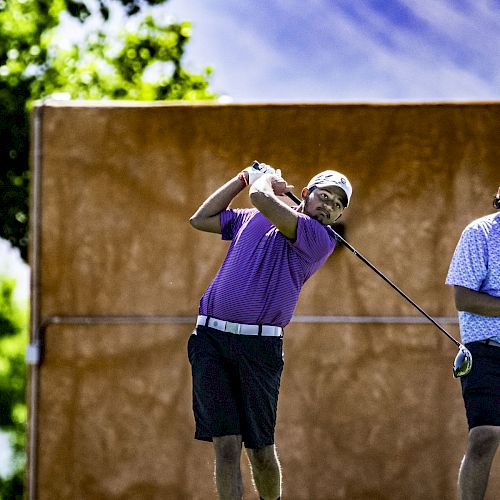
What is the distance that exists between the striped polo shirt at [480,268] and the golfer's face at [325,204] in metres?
0.50

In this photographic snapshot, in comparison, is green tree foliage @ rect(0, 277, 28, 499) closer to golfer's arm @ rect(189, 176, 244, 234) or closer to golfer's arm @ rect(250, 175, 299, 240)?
golfer's arm @ rect(189, 176, 244, 234)

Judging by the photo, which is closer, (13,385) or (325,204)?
(325,204)

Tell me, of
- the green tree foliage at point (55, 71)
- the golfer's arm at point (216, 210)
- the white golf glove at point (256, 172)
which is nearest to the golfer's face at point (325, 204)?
the white golf glove at point (256, 172)

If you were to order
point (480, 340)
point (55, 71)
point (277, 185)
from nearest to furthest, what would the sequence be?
point (480, 340) → point (277, 185) → point (55, 71)

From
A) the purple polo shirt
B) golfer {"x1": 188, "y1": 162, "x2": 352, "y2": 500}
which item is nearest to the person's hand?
golfer {"x1": 188, "y1": 162, "x2": 352, "y2": 500}

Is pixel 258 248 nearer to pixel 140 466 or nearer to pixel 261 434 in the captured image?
pixel 261 434

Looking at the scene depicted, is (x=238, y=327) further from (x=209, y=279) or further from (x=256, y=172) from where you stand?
(x=209, y=279)

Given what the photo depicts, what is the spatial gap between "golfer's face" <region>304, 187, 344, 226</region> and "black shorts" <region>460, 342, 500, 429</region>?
722mm

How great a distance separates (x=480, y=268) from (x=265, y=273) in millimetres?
802

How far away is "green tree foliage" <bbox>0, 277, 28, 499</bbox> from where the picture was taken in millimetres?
18328

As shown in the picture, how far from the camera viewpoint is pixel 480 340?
377cm

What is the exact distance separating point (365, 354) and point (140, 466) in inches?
50.1

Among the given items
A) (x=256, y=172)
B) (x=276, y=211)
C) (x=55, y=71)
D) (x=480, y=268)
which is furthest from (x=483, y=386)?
(x=55, y=71)

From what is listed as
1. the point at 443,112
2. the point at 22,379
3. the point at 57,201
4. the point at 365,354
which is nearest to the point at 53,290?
the point at 57,201
